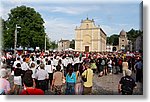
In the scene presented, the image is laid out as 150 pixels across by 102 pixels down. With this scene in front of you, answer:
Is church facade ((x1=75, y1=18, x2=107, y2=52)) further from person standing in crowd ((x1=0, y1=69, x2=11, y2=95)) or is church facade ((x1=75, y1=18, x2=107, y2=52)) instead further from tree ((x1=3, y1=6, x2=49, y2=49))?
person standing in crowd ((x1=0, y1=69, x2=11, y2=95))

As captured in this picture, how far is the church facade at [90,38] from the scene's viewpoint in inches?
240

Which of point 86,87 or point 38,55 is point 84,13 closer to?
point 86,87

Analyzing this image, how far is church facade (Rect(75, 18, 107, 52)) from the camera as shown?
609 cm

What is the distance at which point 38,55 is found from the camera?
8.52 metres

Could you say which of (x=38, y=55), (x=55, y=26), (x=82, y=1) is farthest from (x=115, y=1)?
(x=38, y=55)

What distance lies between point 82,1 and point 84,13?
0.22 meters

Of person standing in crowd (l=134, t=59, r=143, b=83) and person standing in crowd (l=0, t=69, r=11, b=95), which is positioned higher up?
person standing in crowd (l=134, t=59, r=143, b=83)

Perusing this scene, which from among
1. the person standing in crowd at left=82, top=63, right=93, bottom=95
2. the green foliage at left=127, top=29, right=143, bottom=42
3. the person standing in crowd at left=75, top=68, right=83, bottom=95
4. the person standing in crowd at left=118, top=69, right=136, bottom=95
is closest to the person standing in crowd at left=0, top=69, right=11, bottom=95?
the person standing in crowd at left=75, top=68, right=83, bottom=95

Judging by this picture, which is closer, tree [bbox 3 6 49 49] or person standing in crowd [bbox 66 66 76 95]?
person standing in crowd [bbox 66 66 76 95]

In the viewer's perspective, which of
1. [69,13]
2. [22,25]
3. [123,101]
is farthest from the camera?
[22,25]

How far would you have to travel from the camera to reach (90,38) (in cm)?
639

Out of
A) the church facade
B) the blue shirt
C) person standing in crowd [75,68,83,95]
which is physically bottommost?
person standing in crowd [75,68,83,95]

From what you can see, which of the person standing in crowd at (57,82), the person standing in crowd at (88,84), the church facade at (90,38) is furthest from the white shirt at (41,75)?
the church facade at (90,38)

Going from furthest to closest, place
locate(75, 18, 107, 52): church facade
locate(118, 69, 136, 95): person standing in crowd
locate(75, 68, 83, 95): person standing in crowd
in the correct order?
locate(75, 18, 107, 52): church facade, locate(75, 68, 83, 95): person standing in crowd, locate(118, 69, 136, 95): person standing in crowd
